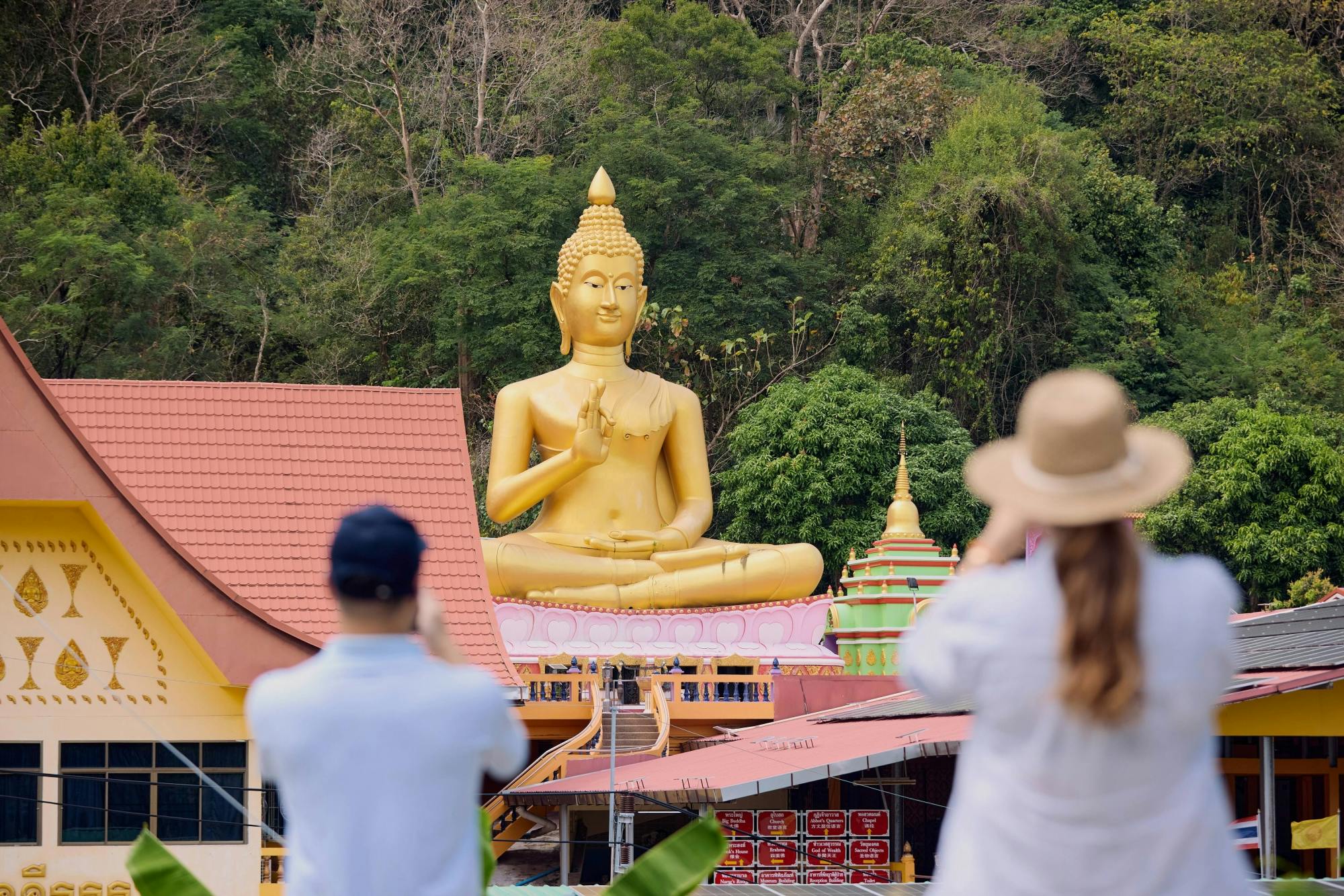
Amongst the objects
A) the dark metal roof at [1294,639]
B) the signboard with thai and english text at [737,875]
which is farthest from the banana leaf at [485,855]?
the signboard with thai and english text at [737,875]

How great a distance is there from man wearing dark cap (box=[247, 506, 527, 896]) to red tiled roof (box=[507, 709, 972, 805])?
9102mm

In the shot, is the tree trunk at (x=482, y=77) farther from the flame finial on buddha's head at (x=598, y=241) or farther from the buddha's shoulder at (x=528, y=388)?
the buddha's shoulder at (x=528, y=388)

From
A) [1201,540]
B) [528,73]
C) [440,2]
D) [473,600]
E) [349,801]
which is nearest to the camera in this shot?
[349,801]

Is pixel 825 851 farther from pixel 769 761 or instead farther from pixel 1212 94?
pixel 1212 94

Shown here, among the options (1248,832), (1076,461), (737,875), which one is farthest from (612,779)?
(1076,461)

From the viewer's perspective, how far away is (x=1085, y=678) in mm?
2725

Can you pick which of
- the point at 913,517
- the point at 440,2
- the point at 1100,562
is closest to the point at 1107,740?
the point at 1100,562

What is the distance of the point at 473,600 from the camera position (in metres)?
14.1

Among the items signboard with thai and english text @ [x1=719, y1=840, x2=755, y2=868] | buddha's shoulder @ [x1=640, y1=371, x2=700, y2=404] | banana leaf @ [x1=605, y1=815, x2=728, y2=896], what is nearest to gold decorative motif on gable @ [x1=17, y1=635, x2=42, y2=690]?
signboard with thai and english text @ [x1=719, y1=840, x2=755, y2=868]

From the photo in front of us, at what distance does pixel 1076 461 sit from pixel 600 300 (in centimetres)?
1906

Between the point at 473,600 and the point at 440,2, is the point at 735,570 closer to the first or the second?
the point at 473,600

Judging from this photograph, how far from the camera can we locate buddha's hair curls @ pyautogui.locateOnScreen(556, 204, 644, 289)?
21953mm

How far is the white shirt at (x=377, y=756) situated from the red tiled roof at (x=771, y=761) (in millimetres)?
9099

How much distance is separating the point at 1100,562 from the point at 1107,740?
251 mm
